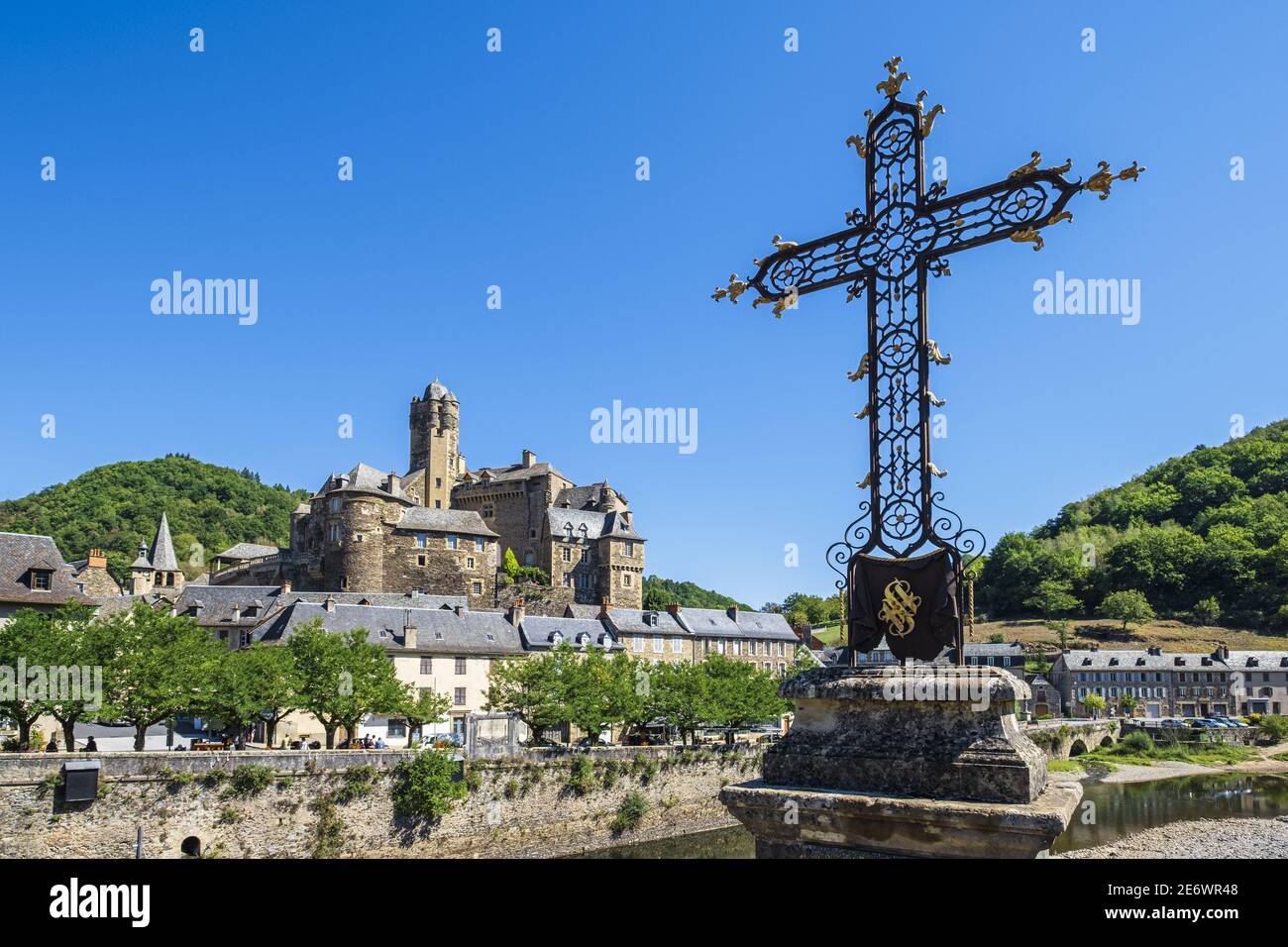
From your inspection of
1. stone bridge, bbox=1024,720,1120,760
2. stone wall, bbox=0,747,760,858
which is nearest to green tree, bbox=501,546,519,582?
stone wall, bbox=0,747,760,858

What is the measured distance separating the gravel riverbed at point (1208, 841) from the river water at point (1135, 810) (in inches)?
50.4

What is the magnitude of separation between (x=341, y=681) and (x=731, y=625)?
1588 inches

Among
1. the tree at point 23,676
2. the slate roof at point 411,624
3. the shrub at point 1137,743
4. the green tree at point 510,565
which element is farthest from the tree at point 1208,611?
the tree at point 23,676

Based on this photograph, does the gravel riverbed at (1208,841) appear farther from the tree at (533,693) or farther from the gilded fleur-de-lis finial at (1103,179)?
the gilded fleur-de-lis finial at (1103,179)

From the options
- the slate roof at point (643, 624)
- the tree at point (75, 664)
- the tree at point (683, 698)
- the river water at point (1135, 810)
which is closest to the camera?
the tree at point (75, 664)

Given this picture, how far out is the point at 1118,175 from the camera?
451 centimetres

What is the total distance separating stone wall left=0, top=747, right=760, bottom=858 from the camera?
26797mm

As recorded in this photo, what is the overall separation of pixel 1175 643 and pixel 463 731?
295 ft

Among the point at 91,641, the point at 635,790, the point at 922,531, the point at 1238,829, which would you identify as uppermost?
the point at 922,531

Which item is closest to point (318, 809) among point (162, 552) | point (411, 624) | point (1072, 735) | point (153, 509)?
point (411, 624)

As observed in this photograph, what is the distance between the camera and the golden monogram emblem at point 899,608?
4859 millimetres
